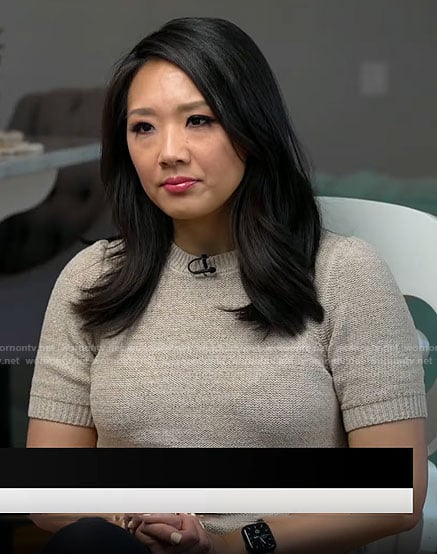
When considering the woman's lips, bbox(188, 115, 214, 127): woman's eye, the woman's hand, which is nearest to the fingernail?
the woman's hand

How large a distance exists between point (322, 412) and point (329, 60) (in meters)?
0.55

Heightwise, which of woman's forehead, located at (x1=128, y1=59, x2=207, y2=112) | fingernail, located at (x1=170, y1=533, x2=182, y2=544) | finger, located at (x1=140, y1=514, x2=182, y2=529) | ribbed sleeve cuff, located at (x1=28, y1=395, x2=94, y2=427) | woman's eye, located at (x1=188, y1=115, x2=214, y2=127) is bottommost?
fingernail, located at (x1=170, y1=533, x2=182, y2=544)

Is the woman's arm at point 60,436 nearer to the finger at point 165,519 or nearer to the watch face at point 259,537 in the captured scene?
the finger at point 165,519

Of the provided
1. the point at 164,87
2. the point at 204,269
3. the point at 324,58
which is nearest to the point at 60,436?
the point at 204,269

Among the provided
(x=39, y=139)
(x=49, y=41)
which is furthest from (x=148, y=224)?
(x=49, y=41)

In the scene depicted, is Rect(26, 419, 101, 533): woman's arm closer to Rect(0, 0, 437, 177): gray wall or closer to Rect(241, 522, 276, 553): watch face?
Rect(241, 522, 276, 553): watch face

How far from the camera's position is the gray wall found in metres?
1.40

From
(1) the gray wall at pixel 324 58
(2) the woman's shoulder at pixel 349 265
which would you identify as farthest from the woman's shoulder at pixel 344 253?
(1) the gray wall at pixel 324 58

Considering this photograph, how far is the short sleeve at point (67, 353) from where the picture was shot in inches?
56.1

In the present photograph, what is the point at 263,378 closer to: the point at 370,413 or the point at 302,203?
the point at 370,413

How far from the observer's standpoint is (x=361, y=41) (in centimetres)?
142

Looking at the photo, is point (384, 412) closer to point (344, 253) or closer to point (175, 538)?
point (344, 253)

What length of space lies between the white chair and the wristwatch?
A: 29 cm

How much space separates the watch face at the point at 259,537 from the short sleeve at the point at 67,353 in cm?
31
